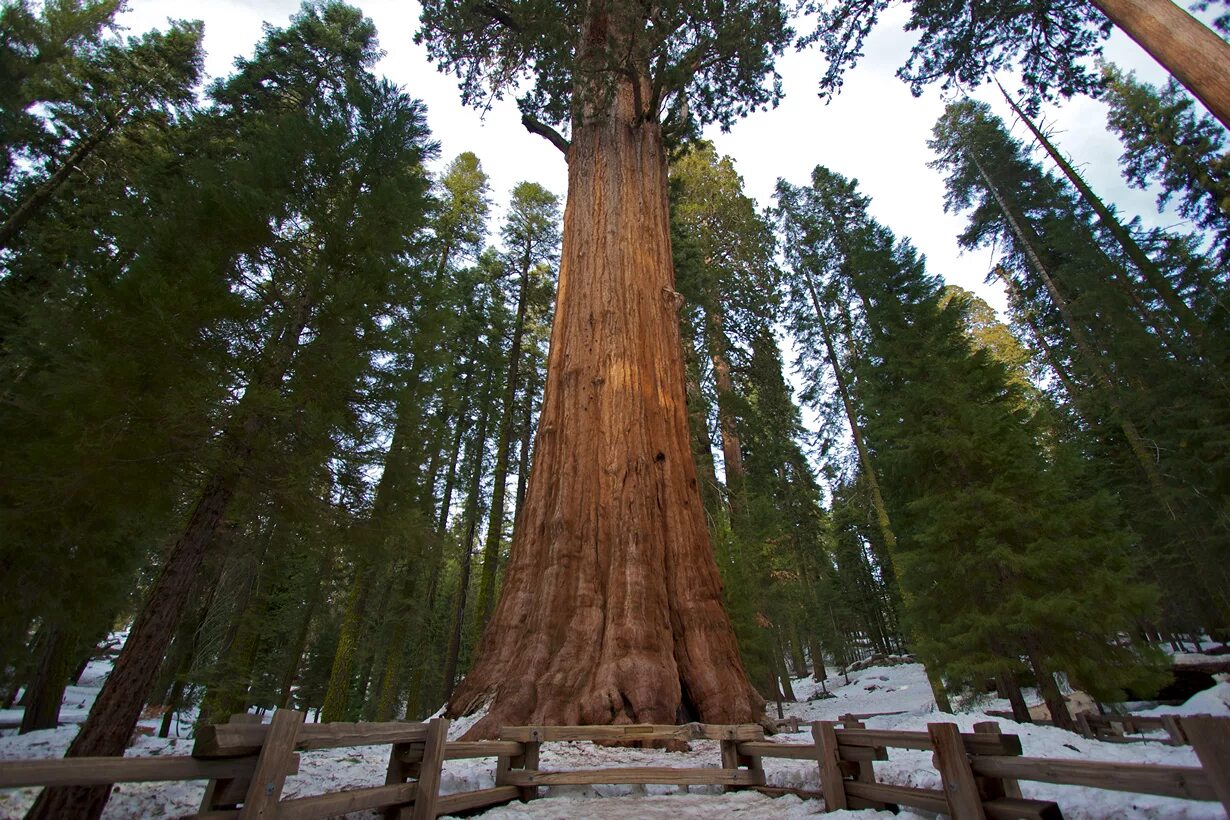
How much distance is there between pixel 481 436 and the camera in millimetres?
16859

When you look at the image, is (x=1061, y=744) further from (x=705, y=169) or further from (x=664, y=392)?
(x=705, y=169)

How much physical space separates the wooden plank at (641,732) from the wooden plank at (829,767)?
0.59 m

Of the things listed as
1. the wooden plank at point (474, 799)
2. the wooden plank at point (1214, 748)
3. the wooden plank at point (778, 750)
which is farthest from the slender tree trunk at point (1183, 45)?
the wooden plank at point (474, 799)

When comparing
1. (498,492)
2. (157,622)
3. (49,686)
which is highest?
(498,492)

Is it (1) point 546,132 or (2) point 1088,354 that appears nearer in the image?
(1) point 546,132

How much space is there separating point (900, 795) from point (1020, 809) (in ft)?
2.71

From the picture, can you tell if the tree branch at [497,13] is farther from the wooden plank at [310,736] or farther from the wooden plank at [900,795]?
the wooden plank at [900,795]

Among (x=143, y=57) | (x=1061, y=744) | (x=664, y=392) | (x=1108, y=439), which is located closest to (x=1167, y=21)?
(x=664, y=392)

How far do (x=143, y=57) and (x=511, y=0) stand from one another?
365 inches

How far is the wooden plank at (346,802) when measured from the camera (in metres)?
2.65

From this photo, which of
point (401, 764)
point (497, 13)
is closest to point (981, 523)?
point (401, 764)

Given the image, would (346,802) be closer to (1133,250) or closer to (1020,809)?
(1020,809)

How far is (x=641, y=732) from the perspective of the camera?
435cm

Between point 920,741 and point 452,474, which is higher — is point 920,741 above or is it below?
below
